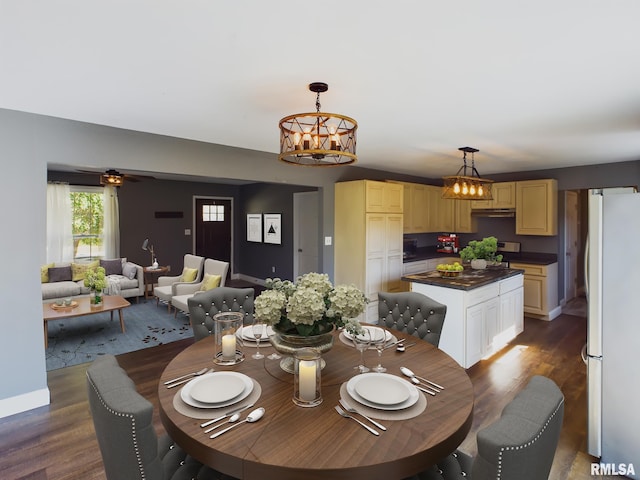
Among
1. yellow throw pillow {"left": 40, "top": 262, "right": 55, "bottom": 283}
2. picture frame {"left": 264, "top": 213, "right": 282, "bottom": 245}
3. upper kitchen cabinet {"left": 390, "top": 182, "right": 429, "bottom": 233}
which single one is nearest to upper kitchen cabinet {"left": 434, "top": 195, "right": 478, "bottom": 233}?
upper kitchen cabinet {"left": 390, "top": 182, "right": 429, "bottom": 233}

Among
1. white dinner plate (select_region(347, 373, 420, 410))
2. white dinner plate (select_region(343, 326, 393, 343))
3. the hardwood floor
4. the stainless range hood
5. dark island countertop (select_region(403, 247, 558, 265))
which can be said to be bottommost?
the hardwood floor

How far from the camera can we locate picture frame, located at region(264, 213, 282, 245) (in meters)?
7.65

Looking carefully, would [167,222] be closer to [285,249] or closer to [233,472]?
[285,249]

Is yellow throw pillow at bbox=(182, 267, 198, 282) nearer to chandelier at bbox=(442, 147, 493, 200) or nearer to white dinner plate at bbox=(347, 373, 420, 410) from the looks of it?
chandelier at bbox=(442, 147, 493, 200)

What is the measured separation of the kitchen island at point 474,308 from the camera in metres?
3.55

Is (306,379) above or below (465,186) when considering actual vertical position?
below

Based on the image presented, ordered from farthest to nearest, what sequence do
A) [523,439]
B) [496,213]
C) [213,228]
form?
1. [213,228]
2. [496,213]
3. [523,439]

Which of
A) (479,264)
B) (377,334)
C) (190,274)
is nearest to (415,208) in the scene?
(479,264)

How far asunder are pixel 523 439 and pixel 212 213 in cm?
838

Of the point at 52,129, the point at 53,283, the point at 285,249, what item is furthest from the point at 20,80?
the point at 285,249

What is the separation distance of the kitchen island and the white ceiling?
5.13 ft

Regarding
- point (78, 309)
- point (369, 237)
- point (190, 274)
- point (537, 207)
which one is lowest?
point (78, 309)

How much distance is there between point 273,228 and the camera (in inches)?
307

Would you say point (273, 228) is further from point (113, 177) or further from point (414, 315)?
point (414, 315)
